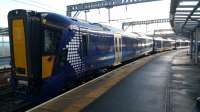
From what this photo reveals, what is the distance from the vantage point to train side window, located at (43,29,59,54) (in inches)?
335

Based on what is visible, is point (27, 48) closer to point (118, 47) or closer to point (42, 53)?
point (42, 53)

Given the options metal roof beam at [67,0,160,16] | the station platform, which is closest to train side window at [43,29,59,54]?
the station platform

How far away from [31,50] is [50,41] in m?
0.74

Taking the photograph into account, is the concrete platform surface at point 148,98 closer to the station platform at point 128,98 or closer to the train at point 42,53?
the station platform at point 128,98

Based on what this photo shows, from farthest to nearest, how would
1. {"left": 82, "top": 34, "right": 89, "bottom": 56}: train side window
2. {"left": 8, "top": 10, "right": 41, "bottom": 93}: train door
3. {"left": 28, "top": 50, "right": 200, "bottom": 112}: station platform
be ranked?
{"left": 82, "top": 34, "right": 89, "bottom": 56}: train side window
{"left": 8, "top": 10, "right": 41, "bottom": 93}: train door
{"left": 28, "top": 50, "right": 200, "bottom": 112}: station platform

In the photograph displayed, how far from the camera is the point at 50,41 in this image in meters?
8.69

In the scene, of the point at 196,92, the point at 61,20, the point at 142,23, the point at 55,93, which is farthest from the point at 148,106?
the point at 142,23

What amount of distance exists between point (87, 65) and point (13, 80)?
3424mm

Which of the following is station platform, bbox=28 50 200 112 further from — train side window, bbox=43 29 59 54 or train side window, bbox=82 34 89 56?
train side window, bbox=43 29 59 54

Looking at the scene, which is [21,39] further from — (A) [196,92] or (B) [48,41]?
(A) [196,92]

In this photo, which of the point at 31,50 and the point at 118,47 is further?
the point at 118,47

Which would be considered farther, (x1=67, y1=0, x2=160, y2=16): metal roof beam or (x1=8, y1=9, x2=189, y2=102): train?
(x1=67, y1=0, x2=160, y2=16): metal roof beam

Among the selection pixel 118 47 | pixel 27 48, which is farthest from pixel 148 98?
pixel 118 47

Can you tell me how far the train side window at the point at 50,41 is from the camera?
335 inches
